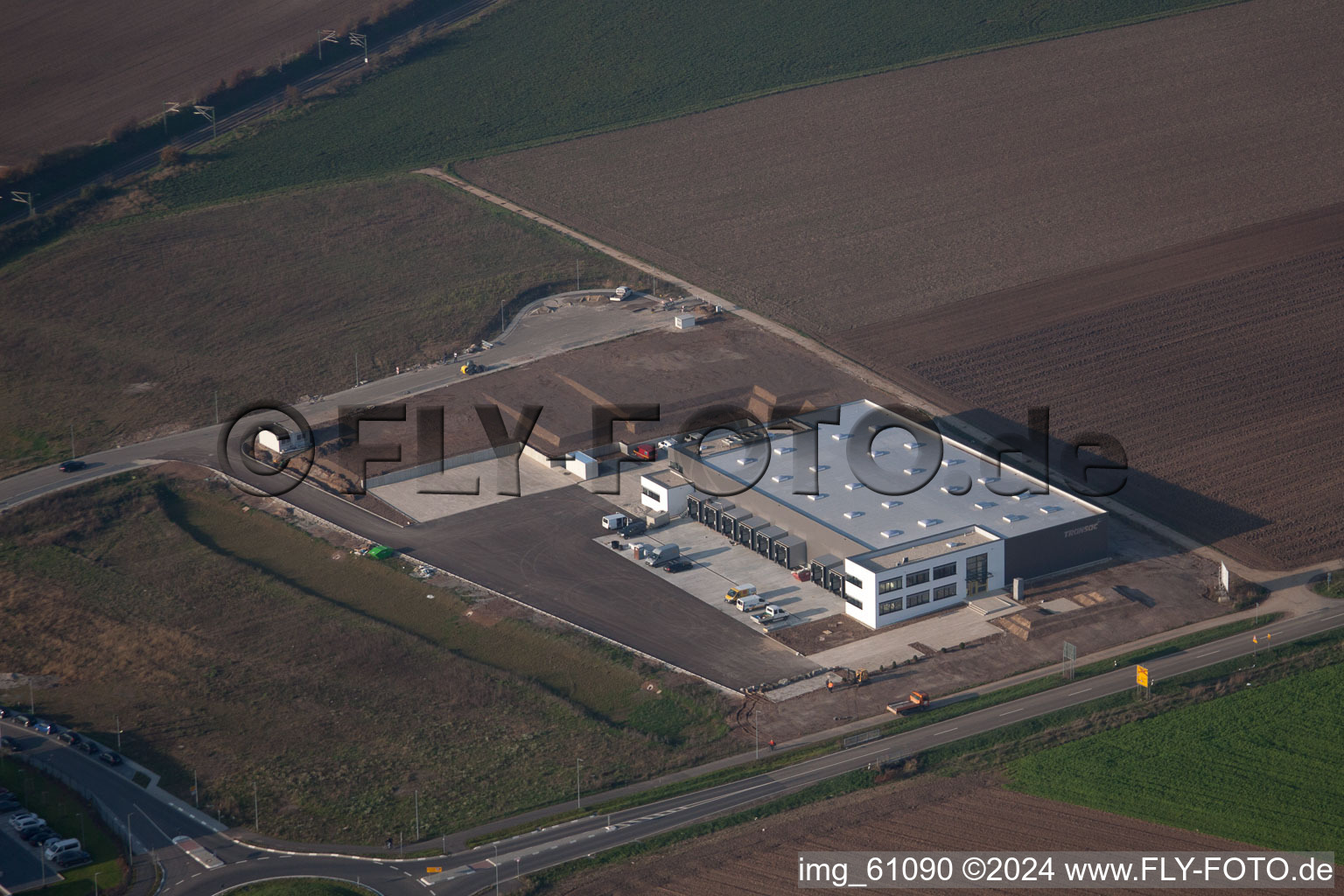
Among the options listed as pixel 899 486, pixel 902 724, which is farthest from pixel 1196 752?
pixel 899 486

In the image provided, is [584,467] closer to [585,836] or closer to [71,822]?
[585,836]

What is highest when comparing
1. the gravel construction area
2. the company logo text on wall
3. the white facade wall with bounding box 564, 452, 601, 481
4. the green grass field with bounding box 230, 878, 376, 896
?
the white facade wall with bounding box 564, 452, 601, 481

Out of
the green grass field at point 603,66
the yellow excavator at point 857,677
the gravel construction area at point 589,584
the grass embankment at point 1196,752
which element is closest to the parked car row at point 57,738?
the grass embankment at point 1196,752

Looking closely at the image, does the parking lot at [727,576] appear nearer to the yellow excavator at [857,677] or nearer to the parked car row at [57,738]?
the yellow excavator at [857,677]

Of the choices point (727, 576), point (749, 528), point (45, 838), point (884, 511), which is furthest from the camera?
point (749, 528)

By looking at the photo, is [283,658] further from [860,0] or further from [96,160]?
[860,0]

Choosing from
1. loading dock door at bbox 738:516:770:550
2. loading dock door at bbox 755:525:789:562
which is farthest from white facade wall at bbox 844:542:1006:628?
loading dock door at bbox 738:516:770:550

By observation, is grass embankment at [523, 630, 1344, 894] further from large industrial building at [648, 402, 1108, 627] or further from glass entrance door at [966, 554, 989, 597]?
large industrial building at [648, 402, 1108, 627]
